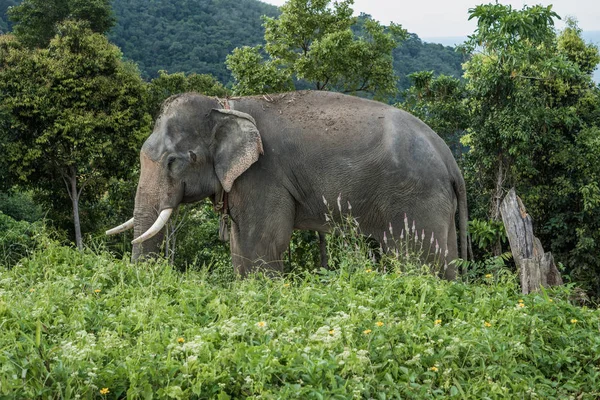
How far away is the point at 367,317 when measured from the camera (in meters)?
6.08

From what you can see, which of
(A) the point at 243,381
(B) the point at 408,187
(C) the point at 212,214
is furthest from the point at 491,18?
(A) the point at 243,381

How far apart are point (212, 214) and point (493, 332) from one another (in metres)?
14.6

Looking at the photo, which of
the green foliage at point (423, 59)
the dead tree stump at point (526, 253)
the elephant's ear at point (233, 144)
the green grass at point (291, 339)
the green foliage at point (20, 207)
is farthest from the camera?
the green foliage at point (423, 59)

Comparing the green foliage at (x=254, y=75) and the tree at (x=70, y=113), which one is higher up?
the green foliage at (x=254, y=75)

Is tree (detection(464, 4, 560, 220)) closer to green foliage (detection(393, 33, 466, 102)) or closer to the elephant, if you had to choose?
the elephant

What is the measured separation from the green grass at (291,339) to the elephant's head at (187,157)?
208 cm

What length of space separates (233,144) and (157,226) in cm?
122

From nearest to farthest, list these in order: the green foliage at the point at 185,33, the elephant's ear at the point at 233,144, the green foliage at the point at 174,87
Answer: the elephant's ear at the point at 233,144
the green foliage at the point at 174,87
the green foliage at the point at 185,33

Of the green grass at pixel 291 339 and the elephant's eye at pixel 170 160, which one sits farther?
the elephant's eye at pixel 170 160

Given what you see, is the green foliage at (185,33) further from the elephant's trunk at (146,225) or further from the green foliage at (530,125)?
the elephant's trunk at (146,225)

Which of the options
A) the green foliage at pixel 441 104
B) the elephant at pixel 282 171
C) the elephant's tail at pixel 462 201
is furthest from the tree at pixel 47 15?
the elephant's tail at pixel 462 201

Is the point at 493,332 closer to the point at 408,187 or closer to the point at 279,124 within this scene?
the point at 408,187

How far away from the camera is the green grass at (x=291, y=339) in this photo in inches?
201

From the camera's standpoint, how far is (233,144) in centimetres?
947
